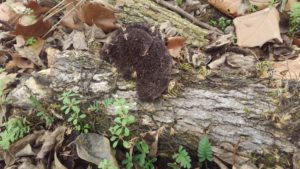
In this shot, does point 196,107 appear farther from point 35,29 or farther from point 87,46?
point 35,29

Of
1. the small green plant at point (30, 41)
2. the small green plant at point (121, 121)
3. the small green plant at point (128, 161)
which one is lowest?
the small green plant at point (128, 161)

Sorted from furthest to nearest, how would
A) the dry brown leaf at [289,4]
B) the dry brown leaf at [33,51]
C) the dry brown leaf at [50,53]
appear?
the dry brown leaf at [289,4]
the dry brown leaf at [33,51]
the dry brown leaf at [50,53]

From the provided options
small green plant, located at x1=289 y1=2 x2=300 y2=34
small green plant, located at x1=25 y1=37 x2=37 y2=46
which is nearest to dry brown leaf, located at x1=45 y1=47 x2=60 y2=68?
small green plant, located at x1=25 y1=37 x2=37 y2=46

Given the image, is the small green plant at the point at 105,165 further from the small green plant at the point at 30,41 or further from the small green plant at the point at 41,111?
the small green plant at the point at 30,41

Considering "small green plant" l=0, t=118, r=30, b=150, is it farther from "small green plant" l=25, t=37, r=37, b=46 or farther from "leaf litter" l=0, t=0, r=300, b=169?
"small green plant" l=25, t=37, r=37, b=46

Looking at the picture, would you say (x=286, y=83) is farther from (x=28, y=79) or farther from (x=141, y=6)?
(x=28, y=79)

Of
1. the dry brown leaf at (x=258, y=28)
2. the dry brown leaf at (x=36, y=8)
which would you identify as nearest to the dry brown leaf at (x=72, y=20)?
the dry brown leaf at (x=36, y=8)

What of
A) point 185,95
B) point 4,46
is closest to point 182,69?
point 185,95
